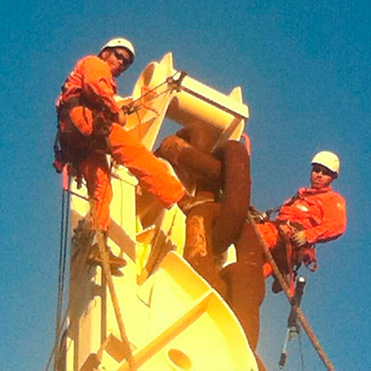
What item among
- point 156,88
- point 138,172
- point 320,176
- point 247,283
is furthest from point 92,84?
point 320,176

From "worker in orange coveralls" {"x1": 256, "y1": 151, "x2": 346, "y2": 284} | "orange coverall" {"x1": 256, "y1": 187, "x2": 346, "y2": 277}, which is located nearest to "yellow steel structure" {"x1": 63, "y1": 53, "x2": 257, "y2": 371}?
"worker in orange coveralls" {"x1": 256, "y1": 151, "x2": 346, "y2": 284}

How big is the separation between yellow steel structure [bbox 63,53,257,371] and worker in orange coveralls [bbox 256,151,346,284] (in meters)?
1.11

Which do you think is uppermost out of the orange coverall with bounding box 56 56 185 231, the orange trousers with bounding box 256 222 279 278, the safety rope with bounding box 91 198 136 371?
the orange trousers with bounding box 256 222 279 278

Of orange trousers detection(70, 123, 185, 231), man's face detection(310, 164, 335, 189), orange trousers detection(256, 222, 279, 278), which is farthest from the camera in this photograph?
man's face detection(310, 164, 335, 189)

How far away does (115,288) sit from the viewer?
7.60 m

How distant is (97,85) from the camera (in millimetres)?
7789

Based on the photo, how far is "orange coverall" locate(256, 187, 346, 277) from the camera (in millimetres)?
9626

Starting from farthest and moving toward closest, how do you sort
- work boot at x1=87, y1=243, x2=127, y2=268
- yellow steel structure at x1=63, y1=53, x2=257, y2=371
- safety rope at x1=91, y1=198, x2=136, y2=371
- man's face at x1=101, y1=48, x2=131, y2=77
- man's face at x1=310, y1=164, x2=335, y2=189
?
man's face at x1=310, y1=164, x2=335, y2=189 → man's face at x1=101, y1=48, x2=131, y2=77 → work boot at x1=87, y1=243, x2=127, y2=268 → yellow steel structure at x1=63, y1=53, x2=257, y2=371 → safety rope at x1=91, y1=198, x2=136, y2=371

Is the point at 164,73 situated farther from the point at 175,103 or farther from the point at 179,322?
the point at 179,322

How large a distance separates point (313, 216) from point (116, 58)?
2.44 m

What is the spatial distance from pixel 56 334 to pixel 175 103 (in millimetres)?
2306

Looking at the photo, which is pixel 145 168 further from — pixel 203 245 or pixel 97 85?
pixel 203 245

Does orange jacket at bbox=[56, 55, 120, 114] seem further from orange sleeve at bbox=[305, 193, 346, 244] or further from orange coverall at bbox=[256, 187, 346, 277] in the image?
orange sleeve at bbox=[305, 193, 346, 244]

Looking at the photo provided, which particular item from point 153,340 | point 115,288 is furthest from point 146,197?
point 153,340
